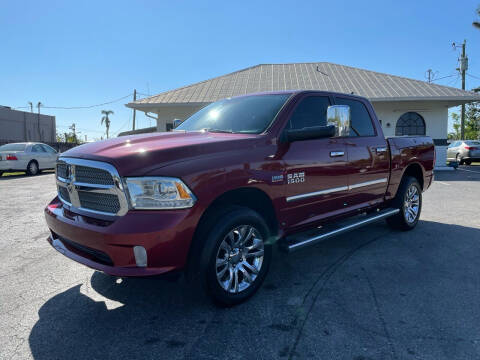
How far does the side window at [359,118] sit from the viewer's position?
459 centimetres

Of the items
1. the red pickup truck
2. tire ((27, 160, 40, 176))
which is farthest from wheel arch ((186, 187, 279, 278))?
tire ((27, 160, 40, 176))

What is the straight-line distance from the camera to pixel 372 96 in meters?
15.9

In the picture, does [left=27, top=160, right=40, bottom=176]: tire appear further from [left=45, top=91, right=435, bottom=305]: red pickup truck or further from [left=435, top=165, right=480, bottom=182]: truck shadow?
[left=435, top=165, right=480, bottom=182]: truck shadow

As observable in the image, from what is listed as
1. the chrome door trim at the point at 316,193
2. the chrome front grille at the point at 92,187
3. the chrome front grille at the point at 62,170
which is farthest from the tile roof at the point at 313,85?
the chrome front grille at the point at 92,187

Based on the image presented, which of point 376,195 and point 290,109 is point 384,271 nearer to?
point 376,195

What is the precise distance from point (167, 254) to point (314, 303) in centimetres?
141

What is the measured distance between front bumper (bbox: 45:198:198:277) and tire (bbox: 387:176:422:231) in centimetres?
385

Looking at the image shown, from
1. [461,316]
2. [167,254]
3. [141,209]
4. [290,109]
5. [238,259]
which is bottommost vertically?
[461,316]

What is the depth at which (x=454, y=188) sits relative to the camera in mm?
10492

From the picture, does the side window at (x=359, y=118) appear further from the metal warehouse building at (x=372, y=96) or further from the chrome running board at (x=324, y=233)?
the metal warehouse building at (x=372, y=96)

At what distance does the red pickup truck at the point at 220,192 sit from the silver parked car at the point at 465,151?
19061 millimetres

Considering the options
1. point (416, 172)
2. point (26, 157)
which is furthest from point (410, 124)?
point (26, 157)

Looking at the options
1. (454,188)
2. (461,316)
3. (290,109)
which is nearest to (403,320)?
(461,316)

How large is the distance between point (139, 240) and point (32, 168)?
51.4 feet
